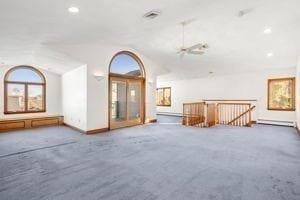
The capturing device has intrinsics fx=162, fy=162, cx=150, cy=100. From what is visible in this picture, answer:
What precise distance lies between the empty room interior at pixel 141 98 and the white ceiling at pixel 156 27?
33mm

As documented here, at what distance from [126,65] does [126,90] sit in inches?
44.0

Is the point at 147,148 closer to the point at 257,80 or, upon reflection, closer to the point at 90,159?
the point at 90,159

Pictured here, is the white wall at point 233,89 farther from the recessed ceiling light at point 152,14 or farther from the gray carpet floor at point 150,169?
the recessed ceiling light at point 152,14

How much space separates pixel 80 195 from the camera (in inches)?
86.6

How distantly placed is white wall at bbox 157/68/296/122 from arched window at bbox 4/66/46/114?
26.7 ft

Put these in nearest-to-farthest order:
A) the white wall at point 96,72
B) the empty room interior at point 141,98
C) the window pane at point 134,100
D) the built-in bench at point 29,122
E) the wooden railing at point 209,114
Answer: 1. the empty room interior at point 141,98
2. the white wall at point 96,72
3. the built-in bench at point 29,122
4. the window pane at point 134,100
5. the wooden railing at point 209,114

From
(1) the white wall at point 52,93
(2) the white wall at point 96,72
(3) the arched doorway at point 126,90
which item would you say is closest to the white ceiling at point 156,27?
(2) the white wall at point 96,72

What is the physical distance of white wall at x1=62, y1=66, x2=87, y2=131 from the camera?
19.5ft

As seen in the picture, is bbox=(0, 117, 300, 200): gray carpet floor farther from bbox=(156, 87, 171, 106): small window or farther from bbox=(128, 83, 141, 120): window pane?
bbox=(156, 87, 171, 106): small window

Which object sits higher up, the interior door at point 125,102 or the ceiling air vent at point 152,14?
the ceiling air vent at point 152,14

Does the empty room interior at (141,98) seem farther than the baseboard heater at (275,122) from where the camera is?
No

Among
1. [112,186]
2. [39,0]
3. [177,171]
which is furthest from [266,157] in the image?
[39,0]

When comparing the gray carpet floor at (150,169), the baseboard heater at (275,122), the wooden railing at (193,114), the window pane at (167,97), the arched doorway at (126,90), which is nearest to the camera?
the gray carpet floor at (150,169)

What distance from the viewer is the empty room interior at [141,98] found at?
2584mm
